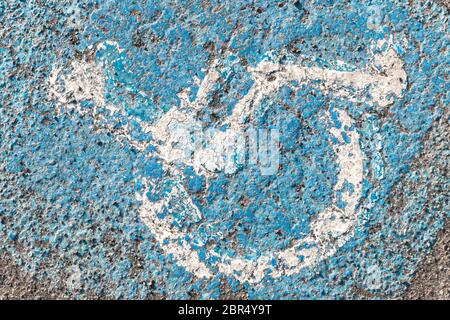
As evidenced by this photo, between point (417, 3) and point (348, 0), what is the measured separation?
0.73 ft

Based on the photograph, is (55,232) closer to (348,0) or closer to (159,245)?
(159,245)

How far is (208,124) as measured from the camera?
1835mm

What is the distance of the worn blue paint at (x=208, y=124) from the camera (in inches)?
71.8

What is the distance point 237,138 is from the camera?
1.83 m

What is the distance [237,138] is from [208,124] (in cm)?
10

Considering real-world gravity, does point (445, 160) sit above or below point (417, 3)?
below

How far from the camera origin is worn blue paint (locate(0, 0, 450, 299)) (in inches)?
71.8

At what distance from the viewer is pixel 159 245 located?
6.01ft

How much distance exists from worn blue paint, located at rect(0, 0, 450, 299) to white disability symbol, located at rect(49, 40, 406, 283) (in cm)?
3

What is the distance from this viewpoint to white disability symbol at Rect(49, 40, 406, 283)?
5.97 ft

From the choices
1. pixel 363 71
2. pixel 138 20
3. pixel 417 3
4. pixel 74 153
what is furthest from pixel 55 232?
pixel 417 3

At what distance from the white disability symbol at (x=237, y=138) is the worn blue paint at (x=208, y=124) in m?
0.03

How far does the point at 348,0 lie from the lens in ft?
6.08
